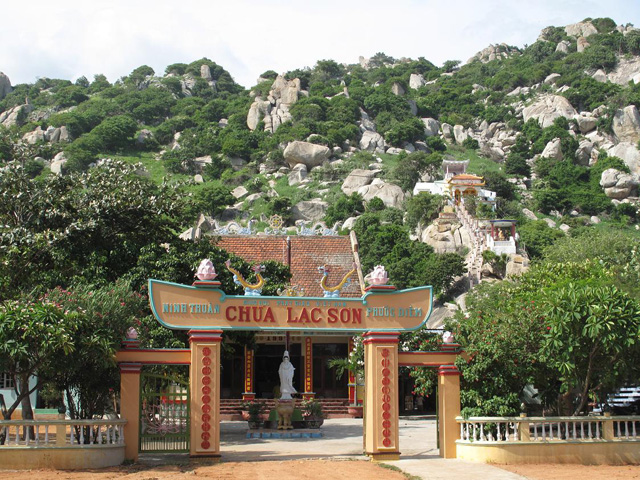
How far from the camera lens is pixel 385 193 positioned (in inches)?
2970

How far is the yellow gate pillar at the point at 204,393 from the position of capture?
47.0ft

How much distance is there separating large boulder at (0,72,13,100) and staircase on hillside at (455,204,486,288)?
3618 inches

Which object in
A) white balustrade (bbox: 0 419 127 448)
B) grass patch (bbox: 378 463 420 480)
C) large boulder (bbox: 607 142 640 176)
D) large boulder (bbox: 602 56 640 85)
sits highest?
large boulder (bbox: 602 56 640 85)

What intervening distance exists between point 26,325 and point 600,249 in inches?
1169

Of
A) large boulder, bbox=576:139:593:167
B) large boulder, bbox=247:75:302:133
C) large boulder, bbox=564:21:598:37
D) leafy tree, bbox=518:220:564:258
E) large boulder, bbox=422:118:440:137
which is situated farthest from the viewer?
large boulder, bbox=564:21:598:37

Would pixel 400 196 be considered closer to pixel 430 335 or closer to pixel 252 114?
pixel 252 114

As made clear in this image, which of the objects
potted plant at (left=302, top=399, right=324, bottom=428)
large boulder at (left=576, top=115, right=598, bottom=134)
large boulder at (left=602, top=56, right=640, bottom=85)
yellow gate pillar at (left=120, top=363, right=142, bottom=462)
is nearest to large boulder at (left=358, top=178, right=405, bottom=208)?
large boulder at (left=576, top=115, right=598, bottom=134)

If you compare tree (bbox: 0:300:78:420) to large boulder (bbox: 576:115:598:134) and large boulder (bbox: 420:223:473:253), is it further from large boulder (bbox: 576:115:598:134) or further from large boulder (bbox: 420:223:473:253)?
large boulder (bbox: 576:115:598:134)

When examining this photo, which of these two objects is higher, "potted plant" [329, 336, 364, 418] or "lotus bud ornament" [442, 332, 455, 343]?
"lotus bud ornament" [442, 332, 455, 343]

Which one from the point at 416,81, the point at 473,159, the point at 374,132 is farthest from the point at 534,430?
the point at 416,81

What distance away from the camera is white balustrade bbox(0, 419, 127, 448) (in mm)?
13062

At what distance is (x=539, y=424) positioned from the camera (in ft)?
49.4

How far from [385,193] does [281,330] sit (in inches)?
2403

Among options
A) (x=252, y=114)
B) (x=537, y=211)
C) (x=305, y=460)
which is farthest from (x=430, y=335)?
(x=252, y=114)
